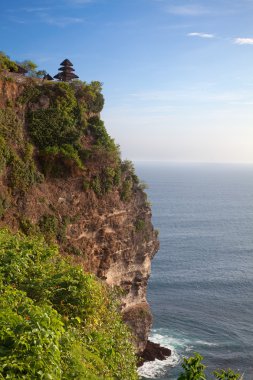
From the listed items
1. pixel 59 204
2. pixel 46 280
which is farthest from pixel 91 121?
pixel 46 280

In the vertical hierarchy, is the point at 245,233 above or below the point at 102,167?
below

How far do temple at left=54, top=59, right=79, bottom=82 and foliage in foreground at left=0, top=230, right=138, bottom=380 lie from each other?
21555 mm

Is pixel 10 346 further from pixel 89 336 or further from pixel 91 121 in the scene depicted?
pixel 91 121

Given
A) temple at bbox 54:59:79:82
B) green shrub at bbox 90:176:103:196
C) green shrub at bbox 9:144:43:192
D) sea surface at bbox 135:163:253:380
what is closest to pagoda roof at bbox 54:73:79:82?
temple at bbox 54:59:79:82

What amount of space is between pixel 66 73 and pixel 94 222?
45.5 feet

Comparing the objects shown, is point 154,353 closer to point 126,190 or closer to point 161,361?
point 161,361

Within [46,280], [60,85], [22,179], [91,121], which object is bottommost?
[46,280]

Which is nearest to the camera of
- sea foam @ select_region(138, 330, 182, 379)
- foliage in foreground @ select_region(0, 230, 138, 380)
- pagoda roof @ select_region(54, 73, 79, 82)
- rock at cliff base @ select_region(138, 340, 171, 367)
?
foliage in foreground @ select_region(0, 230, 138, 380)

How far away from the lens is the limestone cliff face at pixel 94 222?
94.2 ft

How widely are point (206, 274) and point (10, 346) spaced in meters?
61.2

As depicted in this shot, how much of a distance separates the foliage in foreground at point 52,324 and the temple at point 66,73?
2156 cm

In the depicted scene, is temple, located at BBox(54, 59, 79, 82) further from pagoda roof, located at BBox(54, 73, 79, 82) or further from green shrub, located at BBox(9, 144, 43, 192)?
green shrub, located at BBox(9, 144, 43, 192)

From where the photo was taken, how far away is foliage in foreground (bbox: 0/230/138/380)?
26.6 feet

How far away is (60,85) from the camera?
3244 centimetres
